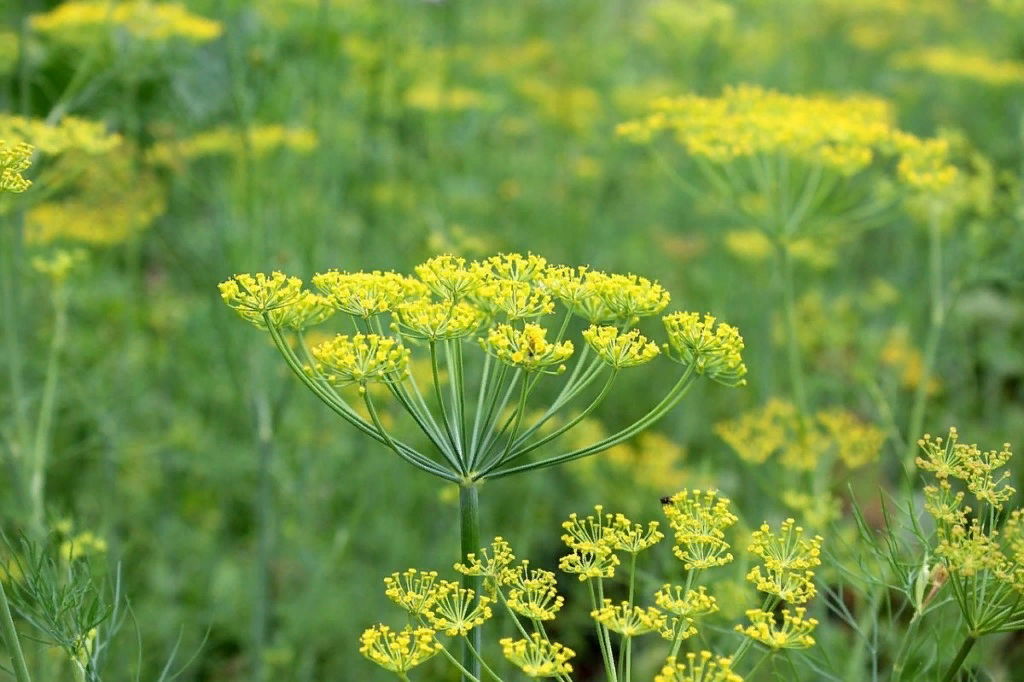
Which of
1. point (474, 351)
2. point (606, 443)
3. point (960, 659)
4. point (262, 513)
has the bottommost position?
point (262, 513)

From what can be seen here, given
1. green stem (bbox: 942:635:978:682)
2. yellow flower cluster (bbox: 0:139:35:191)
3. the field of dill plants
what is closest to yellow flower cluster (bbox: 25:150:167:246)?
the field of dill plants

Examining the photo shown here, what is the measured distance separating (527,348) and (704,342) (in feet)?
0.91

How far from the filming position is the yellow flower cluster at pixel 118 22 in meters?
3.18

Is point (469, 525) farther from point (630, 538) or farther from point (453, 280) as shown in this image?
point (453, 280)

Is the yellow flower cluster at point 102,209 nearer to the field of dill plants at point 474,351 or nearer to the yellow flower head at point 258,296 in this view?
the field of dill plants at point 474,351

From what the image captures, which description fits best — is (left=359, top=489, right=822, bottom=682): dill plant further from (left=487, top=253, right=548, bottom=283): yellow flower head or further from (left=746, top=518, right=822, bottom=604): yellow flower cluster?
(left=487, top=253, right=548, bottom=283): yellow flower head

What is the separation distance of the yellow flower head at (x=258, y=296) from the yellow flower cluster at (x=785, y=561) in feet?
2.55

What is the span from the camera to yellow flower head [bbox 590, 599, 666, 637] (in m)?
1.38

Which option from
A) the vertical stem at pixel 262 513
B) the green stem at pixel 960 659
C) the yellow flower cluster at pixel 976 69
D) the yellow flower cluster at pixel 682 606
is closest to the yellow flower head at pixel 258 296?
the yellow flower cluster at pixel 682 606

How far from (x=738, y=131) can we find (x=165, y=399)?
9.93 ft

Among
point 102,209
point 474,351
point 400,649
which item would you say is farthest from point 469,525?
point 102,209

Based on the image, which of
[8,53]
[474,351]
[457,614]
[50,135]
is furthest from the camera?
[474,351]

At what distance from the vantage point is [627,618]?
1.47 metres

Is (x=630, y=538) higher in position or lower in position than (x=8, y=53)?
lower
